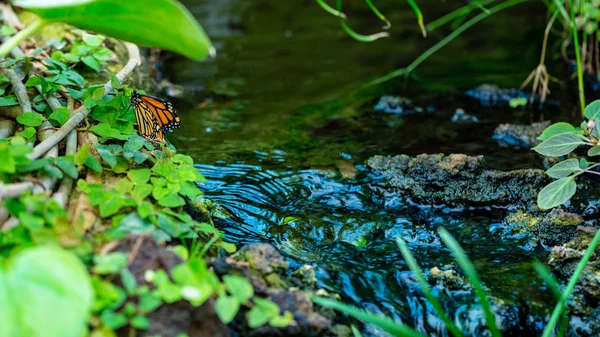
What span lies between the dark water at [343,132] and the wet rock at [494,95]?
98 mm

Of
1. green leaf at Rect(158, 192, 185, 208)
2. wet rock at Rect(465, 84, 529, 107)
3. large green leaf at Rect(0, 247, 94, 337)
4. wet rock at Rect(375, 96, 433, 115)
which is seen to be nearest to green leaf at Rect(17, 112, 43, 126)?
green leaf at Rect(158, 192, 185, 208)

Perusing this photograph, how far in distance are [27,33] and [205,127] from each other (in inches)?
80.3

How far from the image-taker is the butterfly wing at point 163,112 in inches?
102

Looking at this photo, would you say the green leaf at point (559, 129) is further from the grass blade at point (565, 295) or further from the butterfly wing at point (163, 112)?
the butterfly wing at point (163, 112)

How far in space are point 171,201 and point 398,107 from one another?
7.73ft

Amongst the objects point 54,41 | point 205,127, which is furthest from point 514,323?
point 54,41

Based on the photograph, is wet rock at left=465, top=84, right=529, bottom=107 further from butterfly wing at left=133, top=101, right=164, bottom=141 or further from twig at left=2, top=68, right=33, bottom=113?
twig at left=2, top=68, right=33, bottom=113

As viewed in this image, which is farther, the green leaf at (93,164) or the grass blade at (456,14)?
the grass blade at (456,14)

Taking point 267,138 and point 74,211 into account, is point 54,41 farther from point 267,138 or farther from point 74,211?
point 74,211

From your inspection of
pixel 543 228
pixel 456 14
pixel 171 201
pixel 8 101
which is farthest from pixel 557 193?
pixel 456 14

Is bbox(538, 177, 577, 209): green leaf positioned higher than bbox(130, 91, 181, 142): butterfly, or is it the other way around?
bbox(538, 177, 577, 209): green leaf

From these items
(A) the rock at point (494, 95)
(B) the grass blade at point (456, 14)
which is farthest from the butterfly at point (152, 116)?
(A) the rock at point (494, 95)

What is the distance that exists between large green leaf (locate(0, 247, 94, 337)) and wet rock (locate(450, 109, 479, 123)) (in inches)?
116

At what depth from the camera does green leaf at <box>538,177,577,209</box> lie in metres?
2.11
